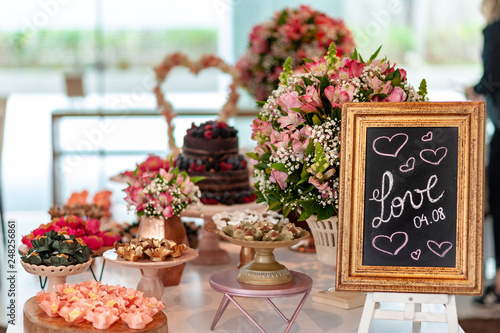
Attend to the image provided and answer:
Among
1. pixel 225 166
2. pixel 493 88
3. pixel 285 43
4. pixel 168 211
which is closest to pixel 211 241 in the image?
pixel 225 166

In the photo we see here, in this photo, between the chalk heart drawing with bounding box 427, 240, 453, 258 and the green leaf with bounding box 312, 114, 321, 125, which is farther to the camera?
the green leaf with bounding box 312, 114, 321, 125

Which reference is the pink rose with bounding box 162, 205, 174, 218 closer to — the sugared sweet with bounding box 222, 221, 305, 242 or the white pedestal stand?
the sugared sweet with bounding box 222, 221, 305, 242

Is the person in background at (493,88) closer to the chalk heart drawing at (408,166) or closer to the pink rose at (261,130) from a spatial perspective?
the pink rose at (261,130)

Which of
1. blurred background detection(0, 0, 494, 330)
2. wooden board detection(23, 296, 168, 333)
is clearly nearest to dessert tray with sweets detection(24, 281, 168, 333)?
wooden board detection(23, 296, 168, 333)

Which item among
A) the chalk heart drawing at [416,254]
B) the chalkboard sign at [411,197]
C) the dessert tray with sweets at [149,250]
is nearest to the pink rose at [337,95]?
the chalkboard sign at [411,197]

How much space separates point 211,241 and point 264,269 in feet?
2.28

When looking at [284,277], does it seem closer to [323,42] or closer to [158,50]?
[323,42]

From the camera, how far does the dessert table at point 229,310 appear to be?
59.2 inches

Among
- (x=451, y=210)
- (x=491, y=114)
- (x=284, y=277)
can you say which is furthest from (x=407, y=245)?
(x=491, y=114)

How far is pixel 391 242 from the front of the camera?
4.36 feet

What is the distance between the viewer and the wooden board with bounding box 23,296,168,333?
1.28 metres

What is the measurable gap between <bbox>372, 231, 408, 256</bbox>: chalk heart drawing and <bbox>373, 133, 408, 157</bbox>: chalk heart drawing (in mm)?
158

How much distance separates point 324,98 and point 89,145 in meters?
4.84

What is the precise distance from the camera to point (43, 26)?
6035 millimetres
